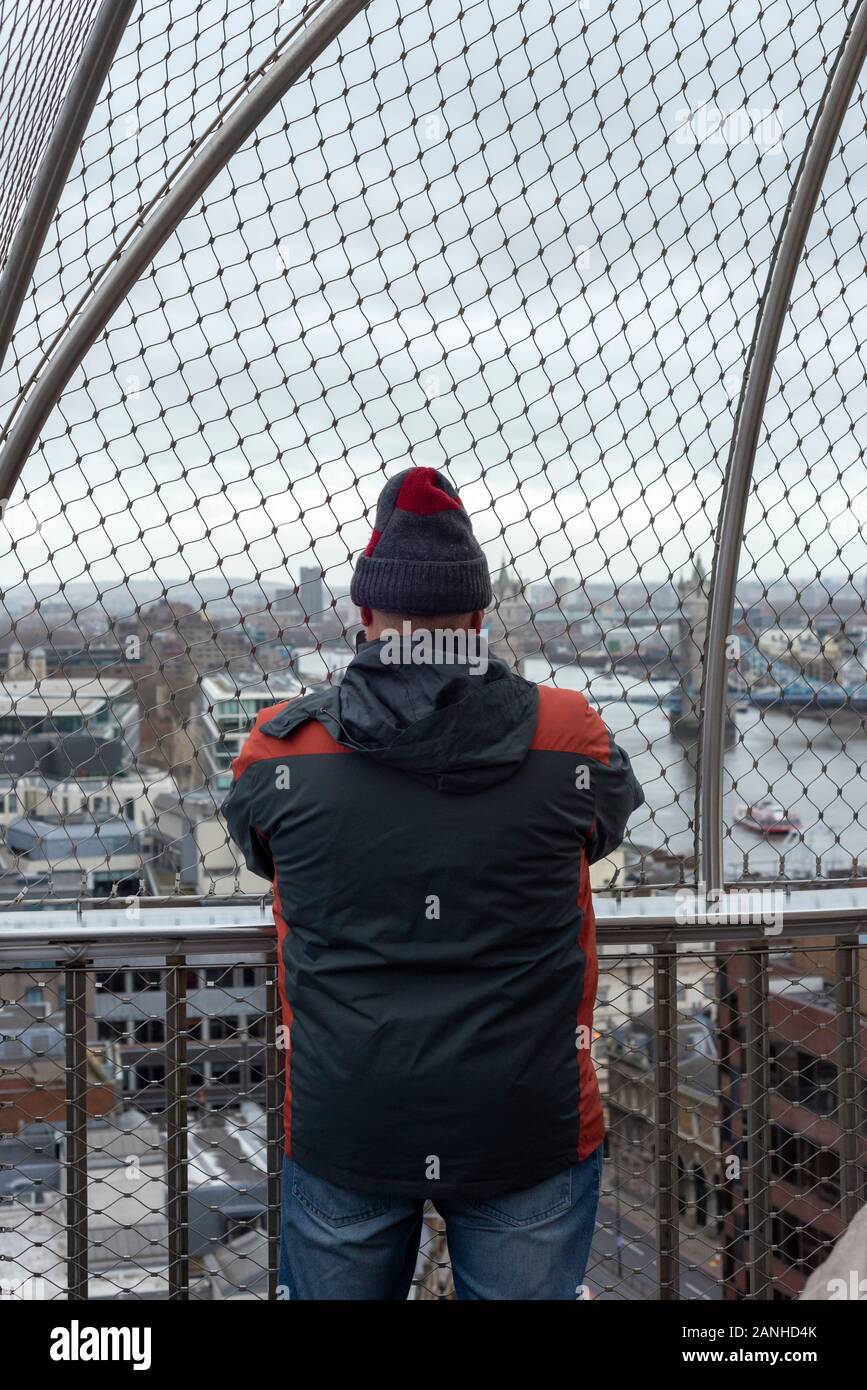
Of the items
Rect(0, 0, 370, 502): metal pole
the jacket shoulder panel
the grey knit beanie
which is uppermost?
Rect(0, 0, 370, 502): metal pole

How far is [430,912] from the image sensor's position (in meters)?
1.64

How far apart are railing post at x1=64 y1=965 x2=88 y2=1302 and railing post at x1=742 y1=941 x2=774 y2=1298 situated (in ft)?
A: 4.67

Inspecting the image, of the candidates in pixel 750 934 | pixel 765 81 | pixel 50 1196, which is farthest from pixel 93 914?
pixel 765 81

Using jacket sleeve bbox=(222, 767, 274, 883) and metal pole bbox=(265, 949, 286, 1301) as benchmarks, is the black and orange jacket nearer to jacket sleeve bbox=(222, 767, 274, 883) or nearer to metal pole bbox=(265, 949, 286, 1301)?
jacket sleeve bbox=(222, 767, 274, 883)

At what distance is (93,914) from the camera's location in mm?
2438

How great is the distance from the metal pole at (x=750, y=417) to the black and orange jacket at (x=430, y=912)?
105 cm

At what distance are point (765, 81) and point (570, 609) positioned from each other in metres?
1.26

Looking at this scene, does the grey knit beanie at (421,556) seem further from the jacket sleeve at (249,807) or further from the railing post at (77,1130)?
the railing post at (77,1130)

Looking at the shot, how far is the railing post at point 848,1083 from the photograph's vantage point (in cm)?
271

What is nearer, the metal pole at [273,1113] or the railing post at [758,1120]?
the metal pole at [273,1113]

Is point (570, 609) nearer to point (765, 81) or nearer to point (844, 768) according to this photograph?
point (844, 768)

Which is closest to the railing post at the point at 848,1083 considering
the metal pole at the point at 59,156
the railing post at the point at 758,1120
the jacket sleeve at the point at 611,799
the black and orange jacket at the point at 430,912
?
the railing post at the point at 758,1120

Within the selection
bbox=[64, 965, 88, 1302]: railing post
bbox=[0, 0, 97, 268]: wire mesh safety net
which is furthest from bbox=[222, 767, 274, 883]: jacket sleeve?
bbox=[0, 0, 97, 268]: wire mesh safety net

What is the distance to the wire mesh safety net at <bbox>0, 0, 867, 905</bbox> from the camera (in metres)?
2.40
